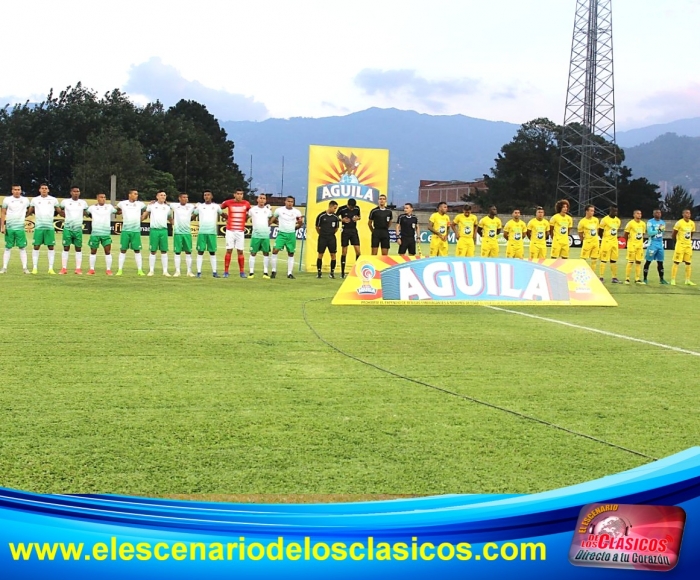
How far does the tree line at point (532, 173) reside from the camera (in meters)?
79.9

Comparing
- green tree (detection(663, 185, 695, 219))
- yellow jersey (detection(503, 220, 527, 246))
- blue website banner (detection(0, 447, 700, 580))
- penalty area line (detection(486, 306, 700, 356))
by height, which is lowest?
penalty area line (detection(486, 306, 700, 356))

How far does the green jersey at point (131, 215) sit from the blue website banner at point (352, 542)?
16.2 m

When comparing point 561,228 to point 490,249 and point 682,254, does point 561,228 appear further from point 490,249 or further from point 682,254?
point 682,254

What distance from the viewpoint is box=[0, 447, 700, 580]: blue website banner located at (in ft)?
5.76

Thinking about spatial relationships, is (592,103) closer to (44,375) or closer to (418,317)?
(418,317)

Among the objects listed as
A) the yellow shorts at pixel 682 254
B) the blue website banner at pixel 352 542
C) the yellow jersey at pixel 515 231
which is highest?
the yellow jersey at pixel 515 231

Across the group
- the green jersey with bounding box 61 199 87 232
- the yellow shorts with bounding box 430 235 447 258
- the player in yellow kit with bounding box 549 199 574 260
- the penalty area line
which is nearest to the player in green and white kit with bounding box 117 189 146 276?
the green jersey with bounding box 61 199 87 232

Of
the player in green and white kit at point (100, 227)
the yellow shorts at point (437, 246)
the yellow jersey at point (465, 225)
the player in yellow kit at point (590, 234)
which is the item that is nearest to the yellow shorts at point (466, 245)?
the yellow jersey at point (465, 225)

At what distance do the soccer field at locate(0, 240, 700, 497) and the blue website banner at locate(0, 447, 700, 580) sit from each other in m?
2.39

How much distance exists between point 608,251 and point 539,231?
6.10 feet

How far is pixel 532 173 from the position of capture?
8269 cm

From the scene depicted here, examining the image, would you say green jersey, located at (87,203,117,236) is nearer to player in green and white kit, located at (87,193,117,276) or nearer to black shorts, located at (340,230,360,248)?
player in green and white kit, located at (87,193,117,276)

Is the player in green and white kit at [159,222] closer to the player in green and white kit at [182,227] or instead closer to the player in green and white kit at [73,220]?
the player in green and white kit at [182,227]

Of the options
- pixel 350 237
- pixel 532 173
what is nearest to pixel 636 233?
pixel 350 237
